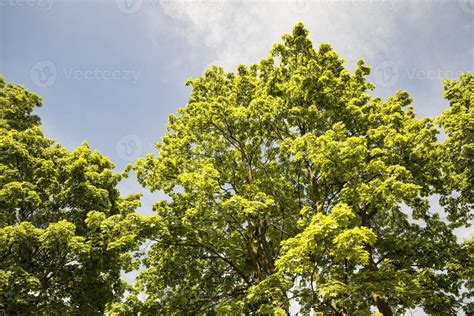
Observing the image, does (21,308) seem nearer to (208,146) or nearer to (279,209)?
(208,146)

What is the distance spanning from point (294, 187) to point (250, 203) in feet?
15.1

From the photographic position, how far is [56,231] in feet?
38.9

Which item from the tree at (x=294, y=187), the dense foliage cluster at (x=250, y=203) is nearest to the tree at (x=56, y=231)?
the dense foliage cluster at (x=250, y=203)

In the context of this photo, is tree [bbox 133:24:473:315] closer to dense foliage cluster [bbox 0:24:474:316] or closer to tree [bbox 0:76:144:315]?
dense foliage cluster [bbox 0:24:474:316]

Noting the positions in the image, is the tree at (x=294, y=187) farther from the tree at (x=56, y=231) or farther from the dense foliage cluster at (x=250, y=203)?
the tree at (x=56, y=231)

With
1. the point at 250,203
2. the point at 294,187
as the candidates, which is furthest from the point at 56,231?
the point at 294,187

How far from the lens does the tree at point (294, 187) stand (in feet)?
36.5

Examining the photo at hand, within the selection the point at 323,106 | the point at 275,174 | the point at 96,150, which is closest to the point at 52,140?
the point at 96,150

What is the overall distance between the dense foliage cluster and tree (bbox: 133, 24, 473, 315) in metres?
0.07

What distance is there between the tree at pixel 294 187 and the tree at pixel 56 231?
1.91 m

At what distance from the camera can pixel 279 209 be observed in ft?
46.7

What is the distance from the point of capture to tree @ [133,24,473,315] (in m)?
11.1

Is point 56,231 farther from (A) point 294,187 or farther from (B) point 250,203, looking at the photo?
(A) point 294,187

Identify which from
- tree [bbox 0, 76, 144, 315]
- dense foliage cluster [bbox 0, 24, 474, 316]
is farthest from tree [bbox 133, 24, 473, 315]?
Answer: tree [bbox 0, 76, 144, 315]
